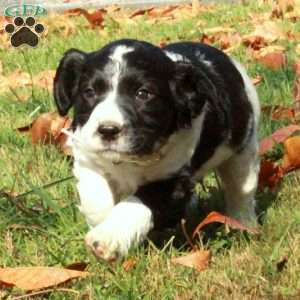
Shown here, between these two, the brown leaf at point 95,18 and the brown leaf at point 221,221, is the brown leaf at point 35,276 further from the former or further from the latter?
the brown leaf at point 95,18

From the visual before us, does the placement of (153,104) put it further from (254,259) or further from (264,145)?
(264,145)

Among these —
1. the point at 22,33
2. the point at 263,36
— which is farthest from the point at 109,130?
the point at 22,33

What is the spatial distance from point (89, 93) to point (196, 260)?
0.71m

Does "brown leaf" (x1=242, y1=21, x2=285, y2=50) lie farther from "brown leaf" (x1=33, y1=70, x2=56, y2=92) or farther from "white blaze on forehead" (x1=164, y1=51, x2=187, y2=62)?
"white blaze on forehead" (x1=164, y1=51, x2=187, y2=62)

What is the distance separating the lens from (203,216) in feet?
12.6

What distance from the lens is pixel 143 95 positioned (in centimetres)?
321

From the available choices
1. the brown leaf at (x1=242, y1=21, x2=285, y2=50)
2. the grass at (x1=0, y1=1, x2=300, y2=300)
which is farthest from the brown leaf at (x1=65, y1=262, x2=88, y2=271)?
the brown leaf at (x1=242, y1=21, x2=285, y2=50)

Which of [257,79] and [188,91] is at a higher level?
[188,91]

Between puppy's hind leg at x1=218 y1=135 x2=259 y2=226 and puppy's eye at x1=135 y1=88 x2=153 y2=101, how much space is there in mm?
898

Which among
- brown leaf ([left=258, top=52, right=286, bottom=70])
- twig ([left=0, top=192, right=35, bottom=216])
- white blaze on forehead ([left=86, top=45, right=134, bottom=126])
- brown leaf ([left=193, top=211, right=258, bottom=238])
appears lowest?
brown leaf ([left=193, top=211, right=258, bottom=238])

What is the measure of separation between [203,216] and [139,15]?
19.4 feet

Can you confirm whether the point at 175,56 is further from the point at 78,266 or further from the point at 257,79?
the point at 257,79

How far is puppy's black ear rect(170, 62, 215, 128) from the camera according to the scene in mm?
3385

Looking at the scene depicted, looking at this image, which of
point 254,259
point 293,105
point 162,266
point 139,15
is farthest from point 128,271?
point 139,15
